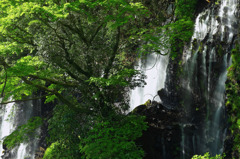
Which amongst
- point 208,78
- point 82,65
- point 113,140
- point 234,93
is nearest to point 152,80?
point 208,78

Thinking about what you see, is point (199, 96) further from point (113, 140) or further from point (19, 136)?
point (19, 136)

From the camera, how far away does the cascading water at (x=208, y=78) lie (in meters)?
9.39

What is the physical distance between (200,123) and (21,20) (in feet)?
26.8

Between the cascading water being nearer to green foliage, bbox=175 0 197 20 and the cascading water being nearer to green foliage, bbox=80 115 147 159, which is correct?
green foliage, bbox=175 0 197 20

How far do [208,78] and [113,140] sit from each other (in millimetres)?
4259

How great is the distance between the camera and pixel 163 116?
11516 millimetres

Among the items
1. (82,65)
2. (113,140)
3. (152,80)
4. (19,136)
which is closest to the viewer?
(113,140)

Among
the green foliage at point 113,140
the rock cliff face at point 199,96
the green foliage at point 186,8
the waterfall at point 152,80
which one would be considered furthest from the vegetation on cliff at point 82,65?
the waterfall at point 152,80

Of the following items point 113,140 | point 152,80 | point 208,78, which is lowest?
point 113,140

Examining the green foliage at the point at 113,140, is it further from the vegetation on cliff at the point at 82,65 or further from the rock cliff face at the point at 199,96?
the rock cliff face at the point at 199,96

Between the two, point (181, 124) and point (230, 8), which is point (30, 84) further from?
point (230, 8)

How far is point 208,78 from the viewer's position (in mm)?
10047

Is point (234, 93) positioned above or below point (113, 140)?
above

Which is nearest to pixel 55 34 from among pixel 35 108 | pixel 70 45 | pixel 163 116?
pixel 70 45
